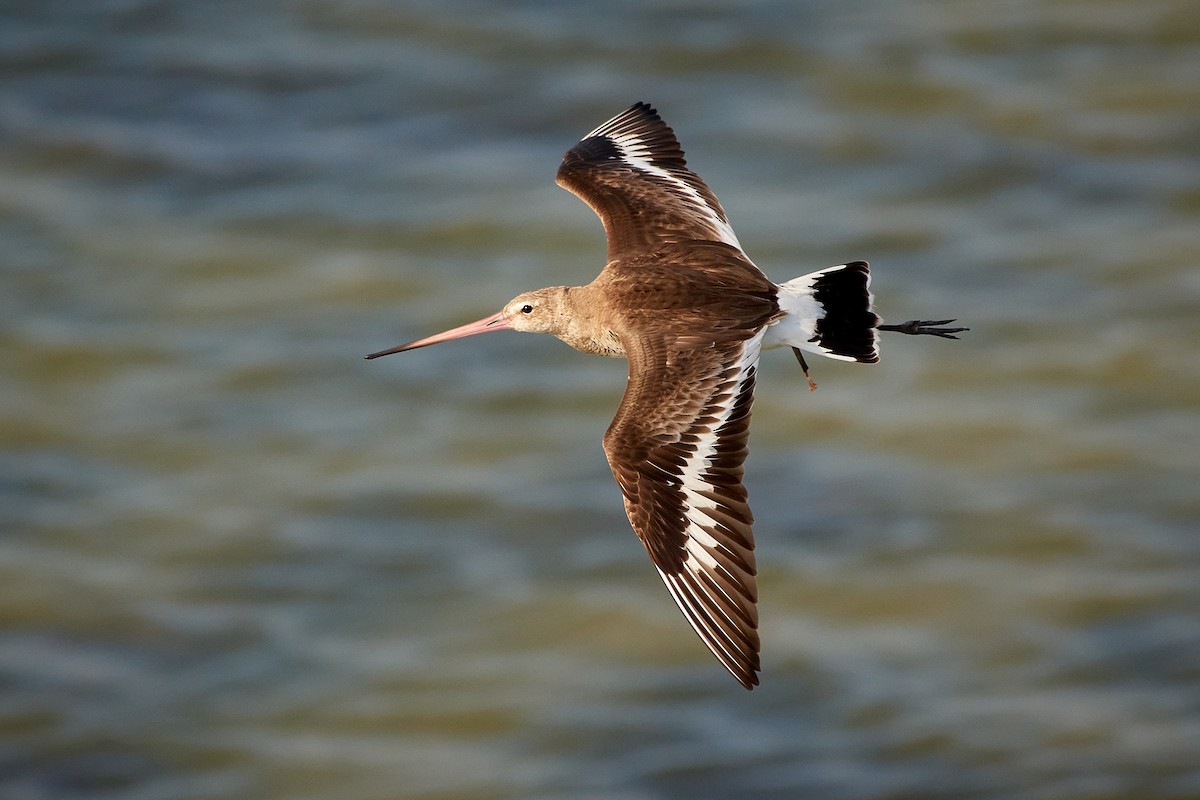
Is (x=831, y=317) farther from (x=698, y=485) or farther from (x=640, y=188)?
(x=640, y=188)

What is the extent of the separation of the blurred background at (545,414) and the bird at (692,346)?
17.0 ft

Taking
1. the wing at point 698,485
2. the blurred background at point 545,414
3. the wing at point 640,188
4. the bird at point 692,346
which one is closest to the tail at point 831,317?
the bird at point 692,346

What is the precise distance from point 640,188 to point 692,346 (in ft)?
5.92

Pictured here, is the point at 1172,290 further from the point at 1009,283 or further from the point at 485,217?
the point at 485,217

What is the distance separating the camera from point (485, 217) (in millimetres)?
17141

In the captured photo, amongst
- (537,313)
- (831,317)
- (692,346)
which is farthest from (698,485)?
(537,313)

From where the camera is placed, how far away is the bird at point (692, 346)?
686cm

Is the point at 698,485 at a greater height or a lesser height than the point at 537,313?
lesser

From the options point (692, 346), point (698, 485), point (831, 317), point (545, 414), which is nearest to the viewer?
point (698, 485)

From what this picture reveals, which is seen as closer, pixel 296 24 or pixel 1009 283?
pixel 1009 283

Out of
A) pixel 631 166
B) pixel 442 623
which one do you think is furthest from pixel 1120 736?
pixel 631 166

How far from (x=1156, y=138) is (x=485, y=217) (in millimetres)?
6615

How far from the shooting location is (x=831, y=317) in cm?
757

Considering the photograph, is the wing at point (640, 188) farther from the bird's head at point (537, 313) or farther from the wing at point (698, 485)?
the wing at point (698, 485)
